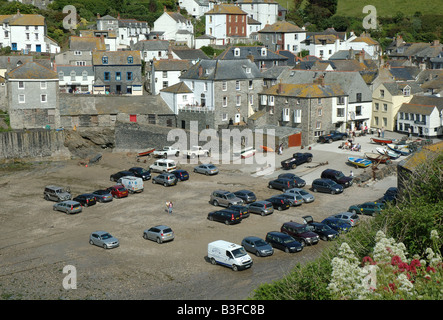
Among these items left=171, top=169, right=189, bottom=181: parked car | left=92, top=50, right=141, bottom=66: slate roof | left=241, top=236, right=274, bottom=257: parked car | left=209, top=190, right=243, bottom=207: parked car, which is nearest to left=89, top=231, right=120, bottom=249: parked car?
left=241, top=236, right=274, bottom=257: parked car

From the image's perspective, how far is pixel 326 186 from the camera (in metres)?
48.2

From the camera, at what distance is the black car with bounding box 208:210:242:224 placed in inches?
1609

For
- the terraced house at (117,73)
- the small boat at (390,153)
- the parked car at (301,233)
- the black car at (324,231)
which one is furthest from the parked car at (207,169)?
the terraced house at (117,73)

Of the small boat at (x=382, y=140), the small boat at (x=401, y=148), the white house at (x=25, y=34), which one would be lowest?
the small boat at (x=401, y=148)

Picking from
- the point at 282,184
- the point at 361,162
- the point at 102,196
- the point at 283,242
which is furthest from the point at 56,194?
the point at 361,162

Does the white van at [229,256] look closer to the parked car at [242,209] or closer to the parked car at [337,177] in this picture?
the parked car at [242,209]

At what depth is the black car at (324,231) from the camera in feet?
123

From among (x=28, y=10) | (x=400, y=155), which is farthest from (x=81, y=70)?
(x=400, y=155)

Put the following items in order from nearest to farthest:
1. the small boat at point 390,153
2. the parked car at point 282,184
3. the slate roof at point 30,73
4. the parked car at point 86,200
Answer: the parked car at point 86,200, the parked car at point 282,184, the small boat at point 390,153, the slate roof at point 30,73

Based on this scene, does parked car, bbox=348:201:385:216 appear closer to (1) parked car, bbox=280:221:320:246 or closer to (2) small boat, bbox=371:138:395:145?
(1) parked car, bbox=280:221:320:246

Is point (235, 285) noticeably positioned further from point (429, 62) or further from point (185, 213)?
point (429, 62)

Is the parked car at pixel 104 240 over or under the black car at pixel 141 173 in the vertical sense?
under

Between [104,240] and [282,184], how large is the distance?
1781 cm

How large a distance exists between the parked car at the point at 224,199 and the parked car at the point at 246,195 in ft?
2.24
